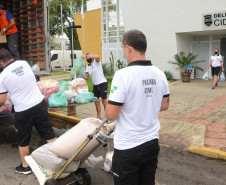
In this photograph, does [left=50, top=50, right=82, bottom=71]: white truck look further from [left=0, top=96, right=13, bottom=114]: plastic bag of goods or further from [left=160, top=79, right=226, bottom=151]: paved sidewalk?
[left=0, top=96, right=13, bottom=114]: plastic bag of goods

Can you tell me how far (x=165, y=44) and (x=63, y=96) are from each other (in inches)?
441

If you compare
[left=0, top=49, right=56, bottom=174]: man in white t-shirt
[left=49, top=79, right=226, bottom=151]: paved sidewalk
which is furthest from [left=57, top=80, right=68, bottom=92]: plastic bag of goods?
[left=49, top=79, right=226, bottom=151]: paved sidewalk

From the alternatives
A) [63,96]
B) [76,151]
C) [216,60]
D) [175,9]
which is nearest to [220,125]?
[63,96]

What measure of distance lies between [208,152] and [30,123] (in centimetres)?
320

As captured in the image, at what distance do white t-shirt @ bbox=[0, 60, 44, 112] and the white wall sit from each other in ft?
38.4

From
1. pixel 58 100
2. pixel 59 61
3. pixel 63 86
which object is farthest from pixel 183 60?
pixel 59 61

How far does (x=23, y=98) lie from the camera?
363cm

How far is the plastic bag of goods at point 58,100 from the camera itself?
187 inches

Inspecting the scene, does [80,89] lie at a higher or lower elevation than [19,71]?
lower

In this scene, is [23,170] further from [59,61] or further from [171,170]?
[59,61]

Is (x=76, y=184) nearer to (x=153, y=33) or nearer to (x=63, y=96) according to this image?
(x=63, y=96)

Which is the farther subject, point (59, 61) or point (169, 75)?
point (59, 61)

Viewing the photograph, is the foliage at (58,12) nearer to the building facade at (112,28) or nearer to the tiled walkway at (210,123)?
the building facade at (112,28)

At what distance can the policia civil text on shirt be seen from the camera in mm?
6176
